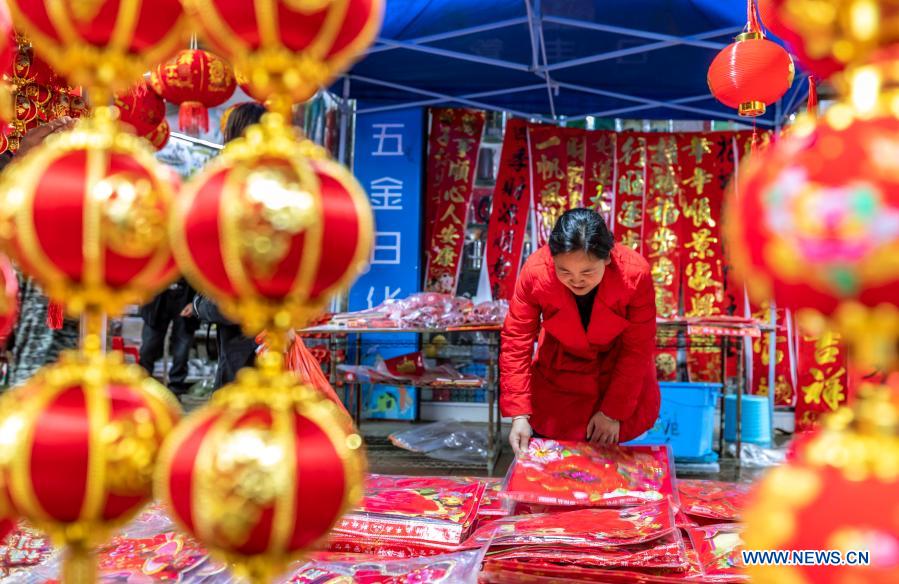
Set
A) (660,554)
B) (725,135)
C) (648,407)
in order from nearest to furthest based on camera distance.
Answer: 1. (660,554)
2. (648,407)
3. (725,135)

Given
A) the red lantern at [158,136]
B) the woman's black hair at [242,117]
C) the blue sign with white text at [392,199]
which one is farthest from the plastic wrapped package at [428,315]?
the woman's black hair at [242,117]

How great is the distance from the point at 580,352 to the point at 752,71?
2.80ft

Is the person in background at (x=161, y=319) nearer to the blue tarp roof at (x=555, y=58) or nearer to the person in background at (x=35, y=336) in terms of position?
the blue tarp roof at (x=555, y=58)

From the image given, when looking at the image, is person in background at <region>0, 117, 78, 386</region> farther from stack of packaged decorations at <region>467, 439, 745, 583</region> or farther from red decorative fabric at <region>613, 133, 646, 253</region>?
red decorative fabric at <region>613, 133, 646, 253</region>

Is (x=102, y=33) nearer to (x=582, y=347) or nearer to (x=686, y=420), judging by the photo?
(x=582, y=347)

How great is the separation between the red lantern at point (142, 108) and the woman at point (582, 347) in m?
1.12

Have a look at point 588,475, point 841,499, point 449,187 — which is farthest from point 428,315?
point 841,499

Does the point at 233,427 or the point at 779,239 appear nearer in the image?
the point at 779,239

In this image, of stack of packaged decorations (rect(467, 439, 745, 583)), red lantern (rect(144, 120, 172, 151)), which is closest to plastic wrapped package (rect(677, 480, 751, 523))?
stack of packaged decorations (rect(467, 439, 745, 583))

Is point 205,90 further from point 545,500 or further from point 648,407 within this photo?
point 545,500

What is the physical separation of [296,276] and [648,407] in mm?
1769

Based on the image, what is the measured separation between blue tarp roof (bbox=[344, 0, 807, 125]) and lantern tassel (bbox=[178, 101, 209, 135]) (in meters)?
1.04

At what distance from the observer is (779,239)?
37 cm

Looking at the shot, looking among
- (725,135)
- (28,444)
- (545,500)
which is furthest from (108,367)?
(725,135)
